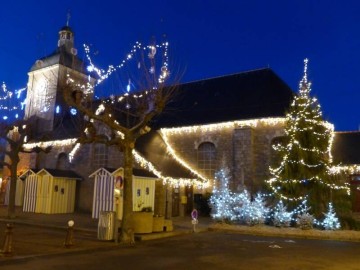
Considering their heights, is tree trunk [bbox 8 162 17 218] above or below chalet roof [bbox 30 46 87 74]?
below

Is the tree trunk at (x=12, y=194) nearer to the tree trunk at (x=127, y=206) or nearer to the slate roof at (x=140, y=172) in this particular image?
the slate roof at (x=140, y=172)

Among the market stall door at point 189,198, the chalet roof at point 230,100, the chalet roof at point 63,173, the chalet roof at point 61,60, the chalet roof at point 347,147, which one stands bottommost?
the market stall door at point 189,198

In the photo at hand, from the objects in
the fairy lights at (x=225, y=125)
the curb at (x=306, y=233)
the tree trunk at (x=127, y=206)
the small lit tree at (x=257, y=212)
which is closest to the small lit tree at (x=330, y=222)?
the curb at (x=306, y=233)

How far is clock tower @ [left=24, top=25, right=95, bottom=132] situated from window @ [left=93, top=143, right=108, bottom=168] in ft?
24.4

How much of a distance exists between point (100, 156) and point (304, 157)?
12382 mm

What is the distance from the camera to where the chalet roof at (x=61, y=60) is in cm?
3158

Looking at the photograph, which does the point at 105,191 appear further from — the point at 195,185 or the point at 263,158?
the point at 263,158

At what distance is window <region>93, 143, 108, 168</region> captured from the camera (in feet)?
78.7

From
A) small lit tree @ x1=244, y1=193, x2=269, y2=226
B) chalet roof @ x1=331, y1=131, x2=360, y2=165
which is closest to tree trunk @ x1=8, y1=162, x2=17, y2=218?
small lit tree @ x1=244, y1=193, x2=269, y2=226

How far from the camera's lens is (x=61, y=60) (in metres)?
31.4

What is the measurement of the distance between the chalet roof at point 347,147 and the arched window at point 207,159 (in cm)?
724

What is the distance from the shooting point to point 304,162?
18391mm

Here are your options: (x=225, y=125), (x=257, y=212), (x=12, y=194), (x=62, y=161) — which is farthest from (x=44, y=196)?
(x=257, y=212)

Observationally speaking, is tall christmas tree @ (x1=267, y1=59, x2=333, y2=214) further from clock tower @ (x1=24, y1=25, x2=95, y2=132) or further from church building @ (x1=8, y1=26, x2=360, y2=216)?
clock tower @ (x1=24, y1=25, x2=95, y2=132)
